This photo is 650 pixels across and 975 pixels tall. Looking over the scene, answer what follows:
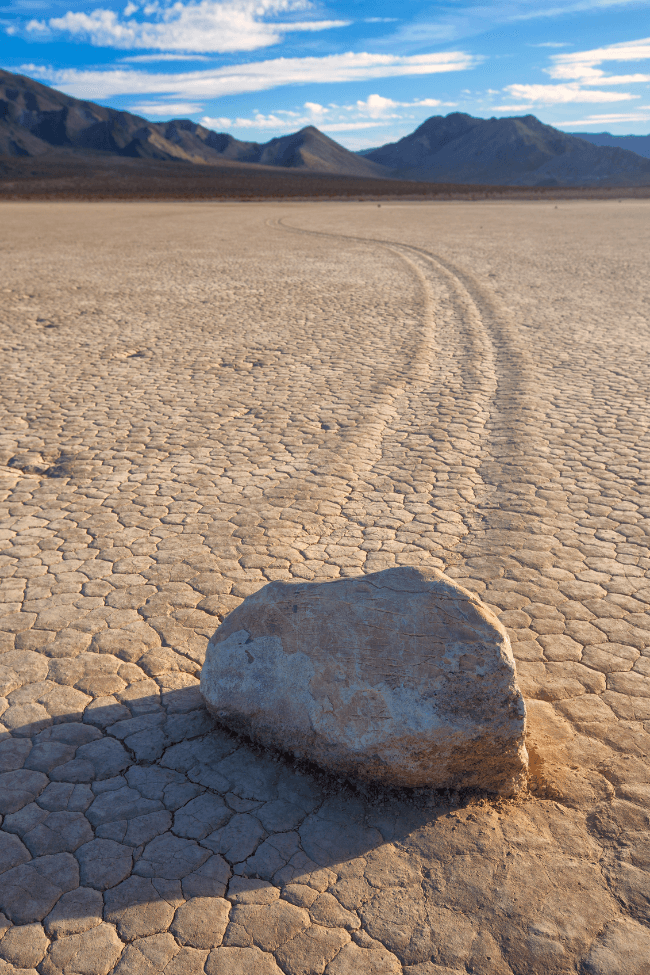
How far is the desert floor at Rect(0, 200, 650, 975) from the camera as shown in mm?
1855

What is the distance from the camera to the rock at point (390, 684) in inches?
83.6

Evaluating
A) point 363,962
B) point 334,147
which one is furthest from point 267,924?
point 334,147

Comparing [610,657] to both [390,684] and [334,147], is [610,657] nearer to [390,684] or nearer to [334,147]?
[390,684]

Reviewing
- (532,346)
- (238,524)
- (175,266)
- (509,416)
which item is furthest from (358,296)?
(238,524)

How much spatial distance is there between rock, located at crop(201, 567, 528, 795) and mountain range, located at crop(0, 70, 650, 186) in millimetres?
107870

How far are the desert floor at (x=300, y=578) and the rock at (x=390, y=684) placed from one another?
0.13 metres

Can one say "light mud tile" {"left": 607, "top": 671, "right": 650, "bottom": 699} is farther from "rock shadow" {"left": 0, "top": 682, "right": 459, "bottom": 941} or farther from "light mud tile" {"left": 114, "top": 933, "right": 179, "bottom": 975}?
"light mud tile" {"left": 114, "top": 933, "right": 179, "bottom": 975}

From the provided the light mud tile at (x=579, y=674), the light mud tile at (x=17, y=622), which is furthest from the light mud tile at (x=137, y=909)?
the light mud tile at (x=579, y=674)

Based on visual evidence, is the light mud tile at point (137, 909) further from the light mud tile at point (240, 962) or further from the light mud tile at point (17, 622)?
the light mud tile at point (17, 622)

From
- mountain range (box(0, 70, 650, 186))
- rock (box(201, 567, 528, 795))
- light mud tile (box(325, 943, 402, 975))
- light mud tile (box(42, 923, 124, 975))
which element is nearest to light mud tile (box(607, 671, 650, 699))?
rock (box(201, 567, 528, 795))

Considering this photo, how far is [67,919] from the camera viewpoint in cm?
185

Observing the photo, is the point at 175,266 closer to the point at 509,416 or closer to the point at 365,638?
the point at 509,416

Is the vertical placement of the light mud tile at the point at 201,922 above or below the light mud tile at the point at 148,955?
above

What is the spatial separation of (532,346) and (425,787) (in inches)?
251
